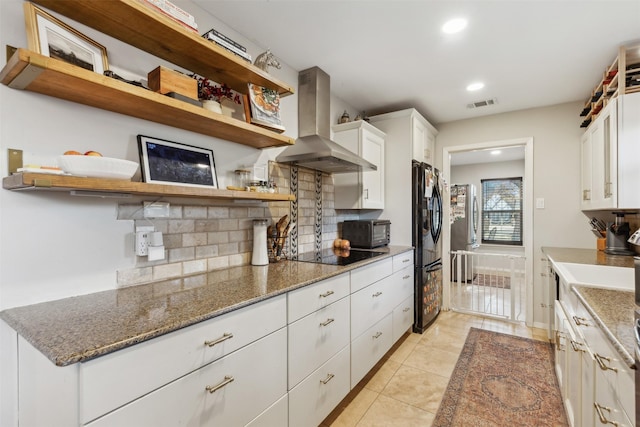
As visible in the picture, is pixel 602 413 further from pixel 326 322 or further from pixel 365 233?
pixel 365 233

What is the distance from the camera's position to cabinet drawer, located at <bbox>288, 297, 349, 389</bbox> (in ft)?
4.86

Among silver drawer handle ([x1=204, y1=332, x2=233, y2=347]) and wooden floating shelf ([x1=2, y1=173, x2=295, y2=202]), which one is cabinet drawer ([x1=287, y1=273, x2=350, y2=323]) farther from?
wooden floating shelf ([x1=2, y1=173, x2=295, y2=202])

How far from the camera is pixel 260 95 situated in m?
1.83

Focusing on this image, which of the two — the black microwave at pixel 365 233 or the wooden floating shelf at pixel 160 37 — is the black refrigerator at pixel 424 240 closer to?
the black microwave at pixel 365 233

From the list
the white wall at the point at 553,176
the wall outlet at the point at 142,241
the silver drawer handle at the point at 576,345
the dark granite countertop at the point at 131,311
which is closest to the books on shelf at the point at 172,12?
the wall outlet at the point at 142,241

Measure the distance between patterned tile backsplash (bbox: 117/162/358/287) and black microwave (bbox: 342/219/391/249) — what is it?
0.21 m

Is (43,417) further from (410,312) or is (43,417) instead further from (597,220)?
(597,220)

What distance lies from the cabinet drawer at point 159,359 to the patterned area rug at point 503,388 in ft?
4.53

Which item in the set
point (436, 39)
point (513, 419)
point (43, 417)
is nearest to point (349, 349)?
point (513, 419)

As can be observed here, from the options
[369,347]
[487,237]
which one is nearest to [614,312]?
[369,347]

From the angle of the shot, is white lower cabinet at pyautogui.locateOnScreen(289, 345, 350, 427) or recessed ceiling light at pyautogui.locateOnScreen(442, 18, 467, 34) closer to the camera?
white lower cabinet at pyautogui.locateOnScreen(289, 345, 350, 427)

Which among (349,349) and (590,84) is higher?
(590,84)

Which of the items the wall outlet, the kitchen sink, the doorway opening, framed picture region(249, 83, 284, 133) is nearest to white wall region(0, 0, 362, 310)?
the wall outlet

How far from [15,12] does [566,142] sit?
4328 millimetres
